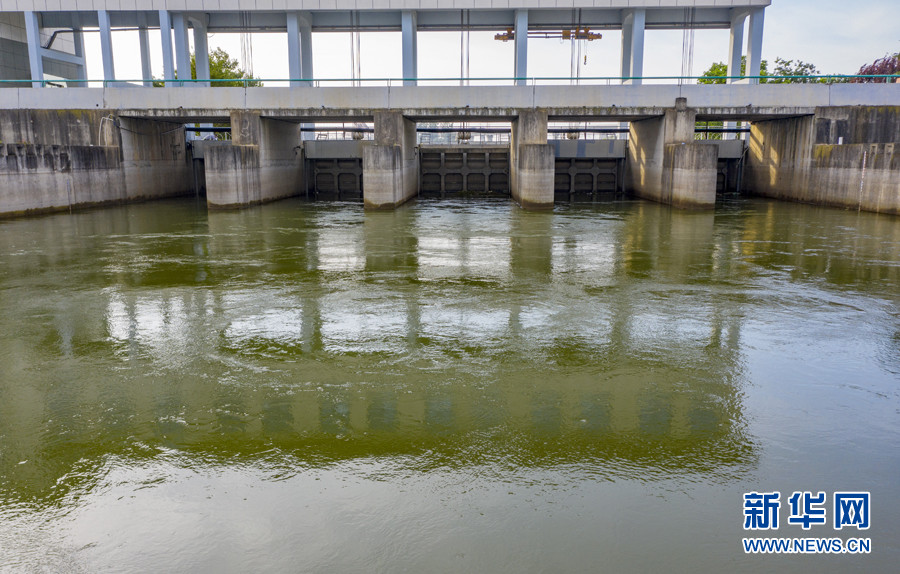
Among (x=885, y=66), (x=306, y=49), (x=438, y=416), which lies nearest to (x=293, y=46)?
(x=306, y=49)

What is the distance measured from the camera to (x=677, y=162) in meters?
27.8

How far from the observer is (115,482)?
5.39 metres

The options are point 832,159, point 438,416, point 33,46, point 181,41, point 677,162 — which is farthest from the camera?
point 181,41

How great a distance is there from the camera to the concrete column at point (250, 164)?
89.7 feet

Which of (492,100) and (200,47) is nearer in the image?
(492,100)

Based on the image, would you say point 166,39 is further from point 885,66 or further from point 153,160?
point 885,66

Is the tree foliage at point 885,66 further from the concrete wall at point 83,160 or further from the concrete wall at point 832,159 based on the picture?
the concrete wall at point 83,160

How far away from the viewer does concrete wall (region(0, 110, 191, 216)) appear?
79.3 feet

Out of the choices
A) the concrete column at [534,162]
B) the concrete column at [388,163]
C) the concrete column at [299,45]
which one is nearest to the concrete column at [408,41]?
the concrete column at [299,45]

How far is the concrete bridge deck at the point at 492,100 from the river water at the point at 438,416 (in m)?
17.1

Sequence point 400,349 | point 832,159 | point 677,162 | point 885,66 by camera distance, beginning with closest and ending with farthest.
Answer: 1. point 400,349
2. point 832,159
3. point 677,162
4. point 885,66

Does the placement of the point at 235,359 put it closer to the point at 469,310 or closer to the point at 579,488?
the point at 469,310

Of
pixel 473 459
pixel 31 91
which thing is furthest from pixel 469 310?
pixel 31 91

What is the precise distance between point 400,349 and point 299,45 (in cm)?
3550
